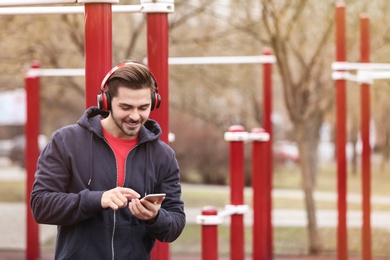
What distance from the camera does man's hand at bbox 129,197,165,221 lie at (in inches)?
119

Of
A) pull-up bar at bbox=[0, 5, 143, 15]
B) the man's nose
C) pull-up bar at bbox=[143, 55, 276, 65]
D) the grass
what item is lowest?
the grass

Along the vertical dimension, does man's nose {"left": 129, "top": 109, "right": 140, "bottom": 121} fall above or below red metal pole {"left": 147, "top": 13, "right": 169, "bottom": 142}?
below

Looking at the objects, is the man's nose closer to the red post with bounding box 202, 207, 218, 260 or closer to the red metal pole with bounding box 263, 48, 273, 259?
→ the red post with bounding box 202, 207, 218, 260

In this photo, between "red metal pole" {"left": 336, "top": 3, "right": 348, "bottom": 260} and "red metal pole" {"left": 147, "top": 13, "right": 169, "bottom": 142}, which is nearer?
"red metal pole" {"left": 147, "top": 13, "right": 169, "bottom": 142}

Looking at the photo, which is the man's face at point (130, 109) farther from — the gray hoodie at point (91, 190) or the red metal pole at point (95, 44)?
the red metal pole at point (95, 44)

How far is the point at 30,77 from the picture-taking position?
9891 mm

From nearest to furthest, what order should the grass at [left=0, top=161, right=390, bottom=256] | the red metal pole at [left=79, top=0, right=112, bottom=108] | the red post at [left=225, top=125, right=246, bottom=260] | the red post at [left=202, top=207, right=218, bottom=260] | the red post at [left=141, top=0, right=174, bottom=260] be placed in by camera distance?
the red metal pole at [left=79, top=0, right=112, bottom=108], the red post at [left=141, top=0, right=174, bottom=260], the red post at [left=202, top=207, right=218, bottom=260], the red post at [left=225, top=125, right=246, bottom=260], the grass at [left=0, top=161, right=390, bottom=256]

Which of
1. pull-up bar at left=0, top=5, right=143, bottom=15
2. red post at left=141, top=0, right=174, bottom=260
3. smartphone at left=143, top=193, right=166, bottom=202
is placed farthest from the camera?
pull-up bar at left=0, top=5, right=143, bottom=15

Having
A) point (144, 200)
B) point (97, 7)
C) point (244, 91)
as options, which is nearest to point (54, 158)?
point (144, 200)

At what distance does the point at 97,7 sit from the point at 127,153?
815mm

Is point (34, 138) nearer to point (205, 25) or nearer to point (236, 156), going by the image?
point (236, 156)

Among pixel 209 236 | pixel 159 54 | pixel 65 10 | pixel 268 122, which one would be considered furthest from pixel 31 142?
pixel 159 54

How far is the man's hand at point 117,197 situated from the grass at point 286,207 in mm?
9639

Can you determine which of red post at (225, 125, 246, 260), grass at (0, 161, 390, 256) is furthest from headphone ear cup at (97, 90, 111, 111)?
grass at (0, 161, 390, 256)
